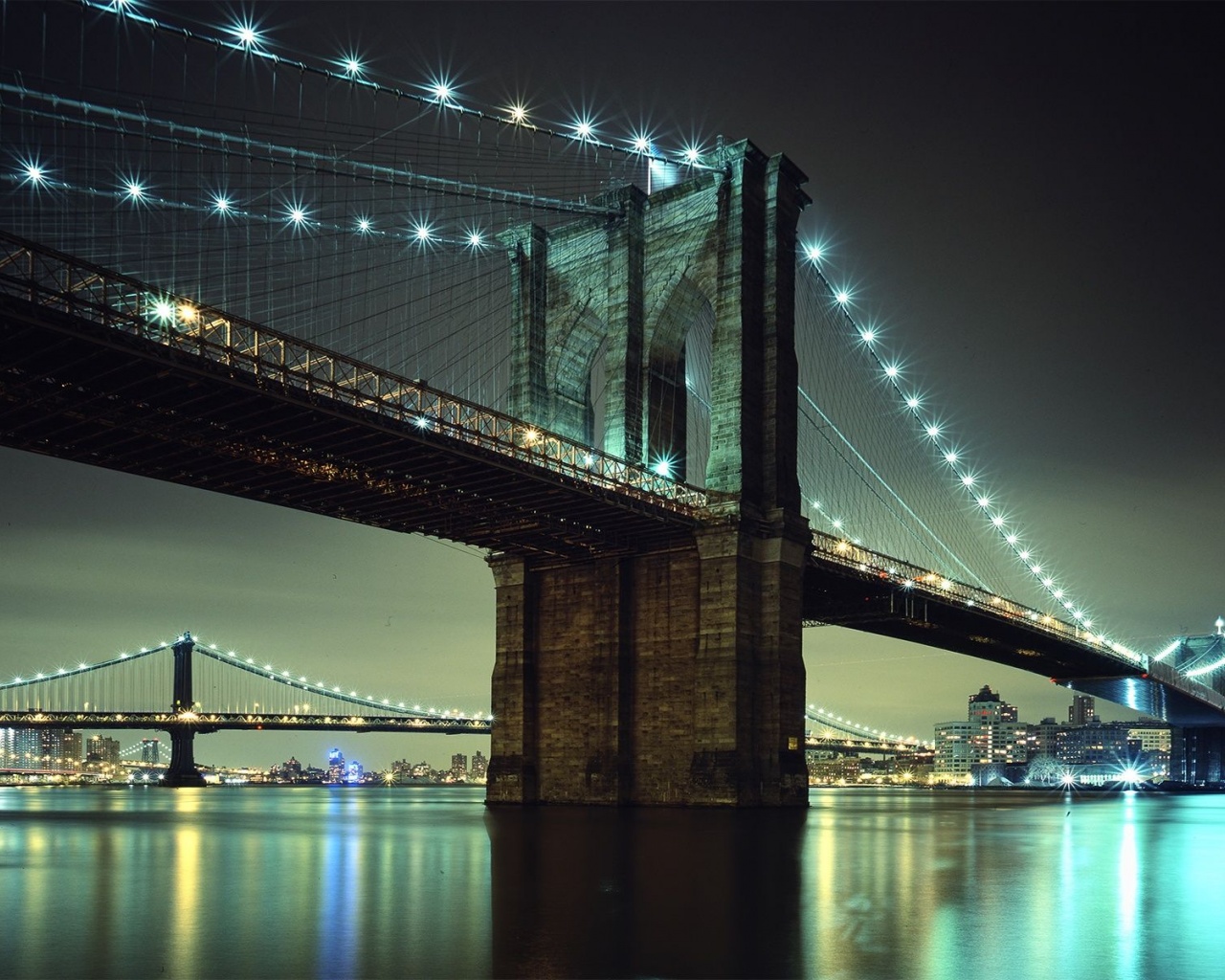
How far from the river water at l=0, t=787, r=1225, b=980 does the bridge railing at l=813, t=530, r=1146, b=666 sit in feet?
91.0

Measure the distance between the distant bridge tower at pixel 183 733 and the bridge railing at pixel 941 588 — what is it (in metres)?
82.8

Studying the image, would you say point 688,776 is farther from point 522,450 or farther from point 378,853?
point 378,853

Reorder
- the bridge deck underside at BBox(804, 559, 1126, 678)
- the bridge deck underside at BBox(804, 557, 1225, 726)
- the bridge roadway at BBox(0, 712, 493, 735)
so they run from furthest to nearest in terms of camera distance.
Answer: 1. the bridge roadway at BBox(0, 712, 493, 735)
2. the bridge deck underside at BBox(804, 557, 1225, 726)
3. the bridge deck underside at BBox(804, 559, 1126, 678)

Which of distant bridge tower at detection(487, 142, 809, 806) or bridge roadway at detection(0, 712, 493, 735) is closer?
distant bridge tower at detection(487, 142, 809, 806)

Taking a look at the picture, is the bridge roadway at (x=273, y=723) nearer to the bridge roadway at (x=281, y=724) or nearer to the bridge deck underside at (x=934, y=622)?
the bridge roadway at (x=281, y=724)

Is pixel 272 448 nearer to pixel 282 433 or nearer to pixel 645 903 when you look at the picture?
pixel 282 433

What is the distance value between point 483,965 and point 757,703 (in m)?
35.0

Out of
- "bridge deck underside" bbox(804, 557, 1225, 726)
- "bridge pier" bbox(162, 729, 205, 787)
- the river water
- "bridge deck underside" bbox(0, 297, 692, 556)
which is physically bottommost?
"bridge pier" bbox(162, 729, 205, 787)

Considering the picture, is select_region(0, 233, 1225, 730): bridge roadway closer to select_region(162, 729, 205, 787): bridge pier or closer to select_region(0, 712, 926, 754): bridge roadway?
select_region(0, 712, 926, 754): bridge roadway

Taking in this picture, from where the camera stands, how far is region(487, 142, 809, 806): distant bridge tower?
148 ft

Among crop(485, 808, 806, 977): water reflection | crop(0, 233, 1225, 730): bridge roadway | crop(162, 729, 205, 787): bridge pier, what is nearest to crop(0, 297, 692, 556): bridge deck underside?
crop(0, 233, 1225, 730): bridge roadway

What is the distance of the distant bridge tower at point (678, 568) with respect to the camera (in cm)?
4525

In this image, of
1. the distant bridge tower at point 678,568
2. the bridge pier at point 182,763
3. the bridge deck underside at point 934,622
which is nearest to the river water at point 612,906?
the distant bridge tower at point 678,568

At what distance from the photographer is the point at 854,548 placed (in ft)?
194
